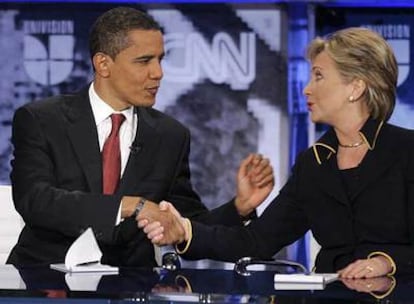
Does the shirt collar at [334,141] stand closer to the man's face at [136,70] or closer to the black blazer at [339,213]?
the black blazer at [339,213]

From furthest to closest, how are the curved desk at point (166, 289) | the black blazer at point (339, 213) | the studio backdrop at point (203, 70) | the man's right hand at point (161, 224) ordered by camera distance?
the studio backdrop at point (203, 70)
the man's right hand at point (161, 224)
the black blazer at point (339, 213)
the curved desk at point (166, 289)

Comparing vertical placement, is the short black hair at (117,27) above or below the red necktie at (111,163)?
above

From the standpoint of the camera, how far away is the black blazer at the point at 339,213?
130 inches

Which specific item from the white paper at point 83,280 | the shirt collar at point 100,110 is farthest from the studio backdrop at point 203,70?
the white paper at point 83,280

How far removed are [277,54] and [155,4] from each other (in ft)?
1.90

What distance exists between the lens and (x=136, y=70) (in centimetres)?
383

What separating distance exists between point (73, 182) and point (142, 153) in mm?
246

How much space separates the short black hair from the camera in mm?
3824

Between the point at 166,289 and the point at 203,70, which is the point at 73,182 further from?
the point at 203,70

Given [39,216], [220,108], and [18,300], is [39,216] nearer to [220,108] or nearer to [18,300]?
[18,300]

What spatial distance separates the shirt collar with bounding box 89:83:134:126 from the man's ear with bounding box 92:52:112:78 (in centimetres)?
7

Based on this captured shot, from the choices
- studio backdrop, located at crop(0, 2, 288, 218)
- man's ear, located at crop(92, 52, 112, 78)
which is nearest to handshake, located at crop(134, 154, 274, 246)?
man's ear, located at crop(92, 52, 112, 78)

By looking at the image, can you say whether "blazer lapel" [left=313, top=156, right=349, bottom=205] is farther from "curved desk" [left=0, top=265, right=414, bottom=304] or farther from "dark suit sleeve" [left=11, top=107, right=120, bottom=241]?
"dark suit sleeve" [left=11, top=107, right=120, bottom=241]

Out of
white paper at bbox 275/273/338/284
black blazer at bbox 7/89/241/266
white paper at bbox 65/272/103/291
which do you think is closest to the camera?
white paper at bbox 65/272/103/291
